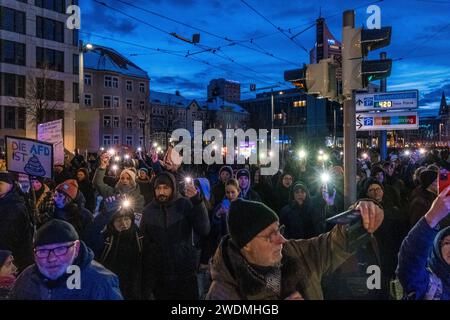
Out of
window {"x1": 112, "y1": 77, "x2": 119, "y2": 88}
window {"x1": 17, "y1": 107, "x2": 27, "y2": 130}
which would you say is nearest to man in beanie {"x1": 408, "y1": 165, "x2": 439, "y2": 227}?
window {"x1": 17, "y1": 107, "x2": 27, "y2": 130}

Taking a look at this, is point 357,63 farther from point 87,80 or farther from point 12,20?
point 87,80

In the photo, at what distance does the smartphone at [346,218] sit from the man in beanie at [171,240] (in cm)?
215

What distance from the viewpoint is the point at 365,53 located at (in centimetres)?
506

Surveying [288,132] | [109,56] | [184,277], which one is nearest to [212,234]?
[184,277]

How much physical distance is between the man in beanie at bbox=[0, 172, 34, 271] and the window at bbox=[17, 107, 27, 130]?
41159 mm

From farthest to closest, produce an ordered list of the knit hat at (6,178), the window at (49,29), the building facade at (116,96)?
the building facade at (116,96) → the window at (49,29) → the knit hat at (6,178)

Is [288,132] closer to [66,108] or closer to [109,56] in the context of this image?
[109,56]

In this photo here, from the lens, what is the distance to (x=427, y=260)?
290 cm

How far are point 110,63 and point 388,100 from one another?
173 feet

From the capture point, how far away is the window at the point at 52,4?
4269cm

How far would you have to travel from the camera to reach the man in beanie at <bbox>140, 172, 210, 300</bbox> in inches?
168

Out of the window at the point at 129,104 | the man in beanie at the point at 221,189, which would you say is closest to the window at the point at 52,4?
the window at the point at 129,104

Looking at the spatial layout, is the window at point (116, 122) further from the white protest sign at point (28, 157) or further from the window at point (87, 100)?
the white protest sign at point (28, 157)
